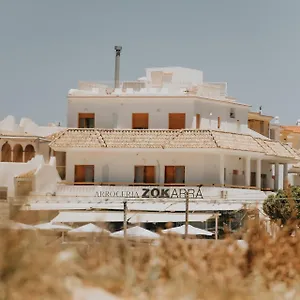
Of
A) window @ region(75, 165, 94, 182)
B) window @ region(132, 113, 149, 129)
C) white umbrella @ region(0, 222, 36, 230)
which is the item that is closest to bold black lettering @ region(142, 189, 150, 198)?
window @ region(75, 165, 94, 182)

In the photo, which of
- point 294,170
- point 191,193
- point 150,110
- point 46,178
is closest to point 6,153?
point 46,178

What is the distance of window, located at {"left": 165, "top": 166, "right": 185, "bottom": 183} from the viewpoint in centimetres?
5165

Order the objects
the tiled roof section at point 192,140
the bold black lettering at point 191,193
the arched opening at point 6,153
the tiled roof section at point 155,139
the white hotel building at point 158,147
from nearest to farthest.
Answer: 1. the bold black lettering at point 191,193
2. the white hotel building at point 158,147
3. the tiled roof section at point 192,140
4. the tiled roof section at point 155,139
5. the arched opening at point 6,153

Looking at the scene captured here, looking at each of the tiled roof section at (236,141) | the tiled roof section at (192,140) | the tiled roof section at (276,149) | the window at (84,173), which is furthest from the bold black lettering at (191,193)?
the tiled roof section at (276,149)

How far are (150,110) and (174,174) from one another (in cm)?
422

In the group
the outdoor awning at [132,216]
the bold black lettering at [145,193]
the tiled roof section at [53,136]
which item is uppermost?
the tiled roof section at [53,136]

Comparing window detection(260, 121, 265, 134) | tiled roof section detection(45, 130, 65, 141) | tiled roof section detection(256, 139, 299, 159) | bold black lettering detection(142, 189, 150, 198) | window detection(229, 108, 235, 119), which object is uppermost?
window detection(229, 108, 235, 119)

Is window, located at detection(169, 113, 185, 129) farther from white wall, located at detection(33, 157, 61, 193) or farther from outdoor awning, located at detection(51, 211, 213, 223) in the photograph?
outdoor awning, located at detection(51, 211, 213, 223)

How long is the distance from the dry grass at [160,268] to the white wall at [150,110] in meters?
38.9

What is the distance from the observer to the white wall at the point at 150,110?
172 feet

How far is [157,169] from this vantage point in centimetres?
5194

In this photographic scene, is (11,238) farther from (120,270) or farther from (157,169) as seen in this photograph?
(157,169)

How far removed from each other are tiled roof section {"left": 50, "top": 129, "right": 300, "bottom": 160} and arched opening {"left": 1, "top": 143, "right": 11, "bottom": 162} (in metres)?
4.29

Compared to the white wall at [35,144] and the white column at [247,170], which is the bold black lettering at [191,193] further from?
the white wall at [35,144]
